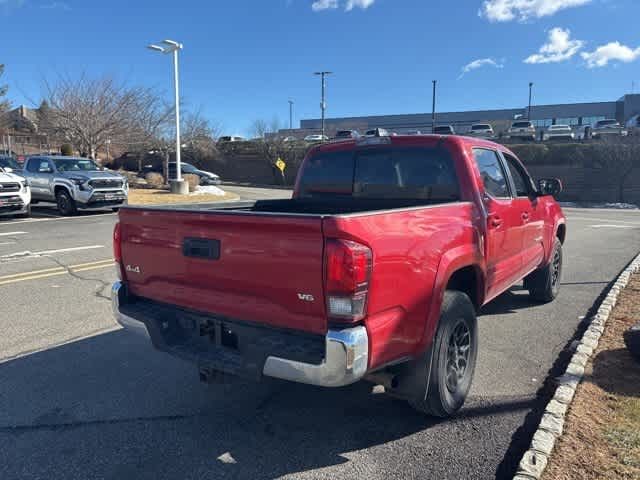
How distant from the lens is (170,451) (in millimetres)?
2936

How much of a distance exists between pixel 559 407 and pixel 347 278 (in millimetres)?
1938

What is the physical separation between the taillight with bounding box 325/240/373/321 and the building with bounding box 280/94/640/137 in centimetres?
6387

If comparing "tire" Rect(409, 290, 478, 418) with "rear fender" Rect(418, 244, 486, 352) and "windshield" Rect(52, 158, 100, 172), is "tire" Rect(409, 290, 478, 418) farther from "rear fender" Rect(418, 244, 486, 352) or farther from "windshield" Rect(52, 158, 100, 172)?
"windshield" Rect(52, 158, 100, 172)

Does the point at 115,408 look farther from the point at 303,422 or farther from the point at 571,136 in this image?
the point at 571,136

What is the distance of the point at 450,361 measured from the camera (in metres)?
3.36

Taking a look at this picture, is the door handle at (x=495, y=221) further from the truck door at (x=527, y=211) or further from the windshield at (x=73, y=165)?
the windshield at (x=73, y=165)

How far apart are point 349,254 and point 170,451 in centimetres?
167

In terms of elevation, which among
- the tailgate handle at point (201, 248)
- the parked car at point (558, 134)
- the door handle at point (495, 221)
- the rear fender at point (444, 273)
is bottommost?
the rear fender at point (444, 273)

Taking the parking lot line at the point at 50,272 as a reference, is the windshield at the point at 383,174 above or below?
above

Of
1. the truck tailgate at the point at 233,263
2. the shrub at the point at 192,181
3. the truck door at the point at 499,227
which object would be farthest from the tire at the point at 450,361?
the shrub at the point at 192,181

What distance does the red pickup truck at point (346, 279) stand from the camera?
251 centimetres

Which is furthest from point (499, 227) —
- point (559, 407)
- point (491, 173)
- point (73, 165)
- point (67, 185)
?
point (73, 165)

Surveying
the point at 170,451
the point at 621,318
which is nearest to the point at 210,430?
the point at 170,451

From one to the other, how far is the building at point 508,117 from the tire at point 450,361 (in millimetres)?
63039
